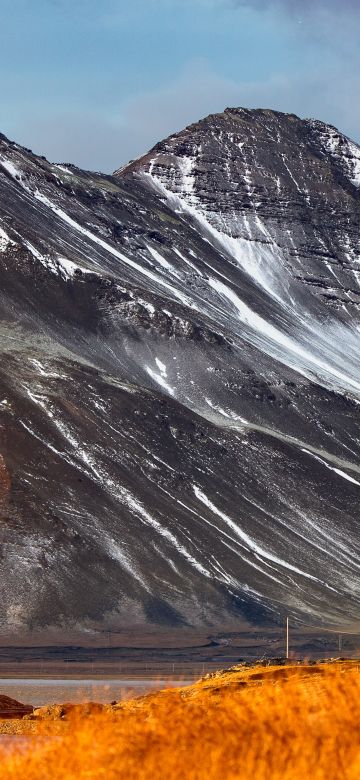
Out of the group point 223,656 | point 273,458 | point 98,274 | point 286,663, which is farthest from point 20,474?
point 286,663

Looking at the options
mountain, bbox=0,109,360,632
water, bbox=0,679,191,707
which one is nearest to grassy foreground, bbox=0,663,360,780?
water, bbox=0,679,191,707

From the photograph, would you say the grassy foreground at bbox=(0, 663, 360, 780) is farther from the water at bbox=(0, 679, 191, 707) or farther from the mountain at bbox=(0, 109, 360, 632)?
the mountain at bbox=(0, 109, 360, 632)

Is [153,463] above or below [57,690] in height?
above

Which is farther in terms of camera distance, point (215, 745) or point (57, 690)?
point (57, 690)

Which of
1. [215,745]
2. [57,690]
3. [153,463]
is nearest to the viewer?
[215,745]

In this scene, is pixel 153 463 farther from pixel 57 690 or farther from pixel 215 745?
pixel 215 745

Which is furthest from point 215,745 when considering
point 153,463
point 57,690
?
point 153,463

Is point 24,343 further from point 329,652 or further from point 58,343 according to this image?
point 329,652

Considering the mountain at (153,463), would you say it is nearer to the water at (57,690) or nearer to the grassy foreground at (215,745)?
the water at (57,690)

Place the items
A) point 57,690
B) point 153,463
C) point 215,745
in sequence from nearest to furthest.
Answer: point 215,745 < point 57,690 < point 153,463
